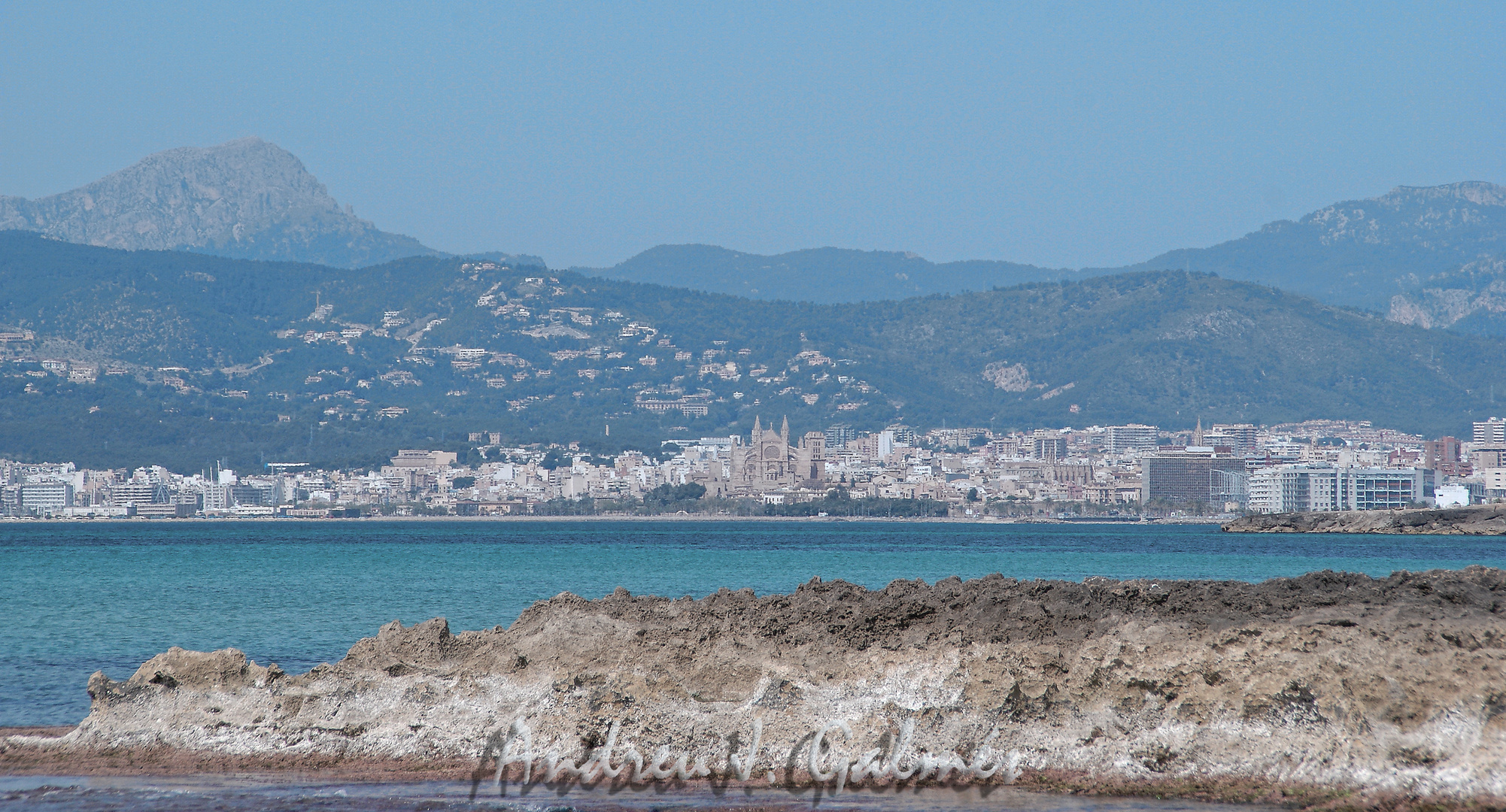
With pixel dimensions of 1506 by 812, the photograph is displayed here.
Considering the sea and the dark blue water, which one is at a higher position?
the dark blue water

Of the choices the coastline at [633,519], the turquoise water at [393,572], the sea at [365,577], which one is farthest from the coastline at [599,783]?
the coastline at [633,519]

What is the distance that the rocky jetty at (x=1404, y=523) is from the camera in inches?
3745

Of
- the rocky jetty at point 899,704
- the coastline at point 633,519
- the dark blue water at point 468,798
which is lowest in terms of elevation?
the coastline at point 633,519

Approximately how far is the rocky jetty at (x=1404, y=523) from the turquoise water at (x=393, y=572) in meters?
4.75

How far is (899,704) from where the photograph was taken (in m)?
13.1

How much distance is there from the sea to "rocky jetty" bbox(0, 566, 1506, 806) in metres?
0.87

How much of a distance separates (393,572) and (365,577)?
2.76m

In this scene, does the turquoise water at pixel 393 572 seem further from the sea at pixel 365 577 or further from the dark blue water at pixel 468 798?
the dark blue water at pixel 468 798

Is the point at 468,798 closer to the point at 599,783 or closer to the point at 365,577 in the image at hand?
the point at 599,783

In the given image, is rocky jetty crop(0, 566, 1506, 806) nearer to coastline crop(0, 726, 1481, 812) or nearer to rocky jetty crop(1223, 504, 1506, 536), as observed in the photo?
coastline crop(0, 726, 1481, 812)

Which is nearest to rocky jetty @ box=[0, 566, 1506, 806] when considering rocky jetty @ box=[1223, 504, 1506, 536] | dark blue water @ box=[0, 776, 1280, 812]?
dark blue water @ box=[0, 776, 1280, 812]

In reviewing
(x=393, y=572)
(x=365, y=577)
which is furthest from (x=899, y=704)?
(x=393, y=572)

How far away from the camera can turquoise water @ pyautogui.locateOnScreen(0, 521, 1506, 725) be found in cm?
2153

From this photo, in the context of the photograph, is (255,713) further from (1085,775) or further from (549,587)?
(549,587)
